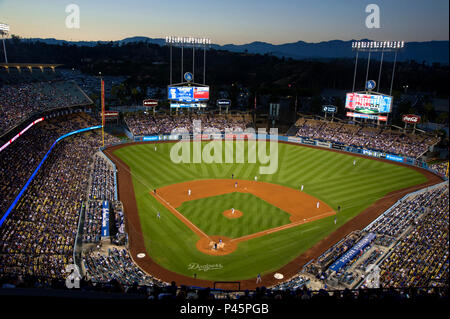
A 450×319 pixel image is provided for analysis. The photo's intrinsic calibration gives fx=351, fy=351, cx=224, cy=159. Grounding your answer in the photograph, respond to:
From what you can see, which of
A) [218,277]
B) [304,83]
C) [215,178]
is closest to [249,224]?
[218,277]

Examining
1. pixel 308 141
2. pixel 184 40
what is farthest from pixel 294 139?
pixel 184 40

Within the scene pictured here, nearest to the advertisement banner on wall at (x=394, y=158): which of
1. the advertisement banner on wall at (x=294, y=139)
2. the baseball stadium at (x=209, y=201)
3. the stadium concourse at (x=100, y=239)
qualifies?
the baseball stadium at (x=209, y=201)

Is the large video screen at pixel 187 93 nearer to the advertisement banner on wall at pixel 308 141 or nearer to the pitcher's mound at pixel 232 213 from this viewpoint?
the advertisement banner on wall at pixel 308 141

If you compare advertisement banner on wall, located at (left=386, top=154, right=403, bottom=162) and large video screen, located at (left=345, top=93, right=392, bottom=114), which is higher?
large video screen, located at (left=345, top=93, right=392, bottom=114)

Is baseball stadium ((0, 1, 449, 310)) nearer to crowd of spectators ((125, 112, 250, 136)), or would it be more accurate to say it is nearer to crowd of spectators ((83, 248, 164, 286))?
crowd of spectators ((83, 248, 164, 286))

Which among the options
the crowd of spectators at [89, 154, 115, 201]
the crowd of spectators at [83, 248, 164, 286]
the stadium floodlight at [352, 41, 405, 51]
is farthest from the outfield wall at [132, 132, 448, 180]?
the crowd of spectators at [83, 248, 164, 286]
